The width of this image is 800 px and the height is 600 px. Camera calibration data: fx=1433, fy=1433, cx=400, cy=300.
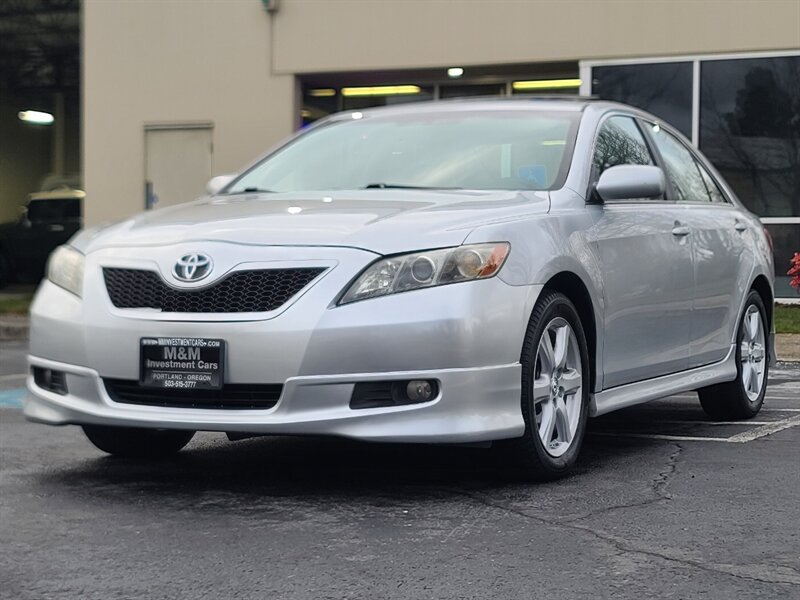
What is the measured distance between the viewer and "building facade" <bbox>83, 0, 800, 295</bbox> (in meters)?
15.7

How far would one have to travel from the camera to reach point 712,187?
7.56m

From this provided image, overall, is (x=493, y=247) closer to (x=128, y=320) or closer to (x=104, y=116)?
(x=128, y=320)

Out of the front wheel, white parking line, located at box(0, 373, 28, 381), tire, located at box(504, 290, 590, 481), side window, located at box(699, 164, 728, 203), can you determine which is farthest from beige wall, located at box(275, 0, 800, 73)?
tire, located at box(504, 290, 590, 481)

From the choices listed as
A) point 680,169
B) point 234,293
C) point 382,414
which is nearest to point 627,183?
point 680,169

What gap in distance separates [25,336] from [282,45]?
5.80 meters

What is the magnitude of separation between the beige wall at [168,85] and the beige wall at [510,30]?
0.49m

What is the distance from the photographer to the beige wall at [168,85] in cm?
1797

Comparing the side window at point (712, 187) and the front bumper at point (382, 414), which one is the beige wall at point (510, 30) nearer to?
the side window at point (712, 187)

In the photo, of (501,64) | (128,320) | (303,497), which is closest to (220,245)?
(128,320)

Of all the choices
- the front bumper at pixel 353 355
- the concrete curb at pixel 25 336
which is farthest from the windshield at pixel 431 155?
the concrete curb at pixel 25 336

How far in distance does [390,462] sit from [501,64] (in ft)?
37.9

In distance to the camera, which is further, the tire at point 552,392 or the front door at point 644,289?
the front door at point 644,289

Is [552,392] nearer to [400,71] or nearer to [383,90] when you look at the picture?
[400,71]

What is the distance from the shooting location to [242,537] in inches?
174
